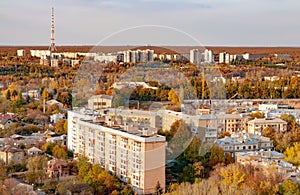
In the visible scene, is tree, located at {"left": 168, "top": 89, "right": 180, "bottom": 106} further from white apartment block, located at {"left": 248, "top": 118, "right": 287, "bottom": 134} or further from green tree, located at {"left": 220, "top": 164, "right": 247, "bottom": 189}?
green tree, located at {"left": 220, "top": 164, "right": 247, "bottom": 189}

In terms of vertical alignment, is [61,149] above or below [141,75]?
below

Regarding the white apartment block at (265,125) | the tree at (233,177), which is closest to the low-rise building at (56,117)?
the white apartment block at (265,125)

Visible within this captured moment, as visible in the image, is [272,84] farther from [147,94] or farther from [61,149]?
[61,149]

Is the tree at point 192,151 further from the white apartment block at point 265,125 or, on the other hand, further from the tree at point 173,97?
the tree at point 173,97

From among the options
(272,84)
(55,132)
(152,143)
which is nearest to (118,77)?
(55,132)

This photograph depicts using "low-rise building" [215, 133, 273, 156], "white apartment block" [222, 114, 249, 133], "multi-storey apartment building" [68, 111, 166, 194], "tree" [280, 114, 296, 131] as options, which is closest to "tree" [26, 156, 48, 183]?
"multi-storey apartment building" [68, 111, 166, 194]

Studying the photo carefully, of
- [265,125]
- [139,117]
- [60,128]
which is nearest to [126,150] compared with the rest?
[139,117]

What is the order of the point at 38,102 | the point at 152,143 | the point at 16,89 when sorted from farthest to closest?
1. the point at 16,89
2. the point at 38,102
3. the point at 152,143
